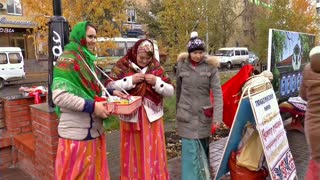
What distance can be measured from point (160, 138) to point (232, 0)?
23.6m

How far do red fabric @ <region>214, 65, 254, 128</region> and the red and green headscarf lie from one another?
1.68 m

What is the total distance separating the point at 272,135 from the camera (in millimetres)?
3264

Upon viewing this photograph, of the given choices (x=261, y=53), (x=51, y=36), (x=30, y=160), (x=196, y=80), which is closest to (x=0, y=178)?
(x=30, y=160)

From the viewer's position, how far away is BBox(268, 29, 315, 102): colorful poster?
522 cm

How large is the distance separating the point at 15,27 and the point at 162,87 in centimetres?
2729

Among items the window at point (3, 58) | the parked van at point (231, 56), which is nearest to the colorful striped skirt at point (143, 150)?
the window at point (3, 58)

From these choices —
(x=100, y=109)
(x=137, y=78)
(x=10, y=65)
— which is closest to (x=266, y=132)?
(x=137, y=78)

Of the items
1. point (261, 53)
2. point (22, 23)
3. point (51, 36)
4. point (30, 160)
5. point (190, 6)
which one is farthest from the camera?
point (22, 23)

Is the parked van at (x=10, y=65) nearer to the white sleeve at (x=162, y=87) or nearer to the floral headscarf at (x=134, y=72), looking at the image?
the floral headscarf at (x=134, y=72)

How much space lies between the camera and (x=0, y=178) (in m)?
4.16

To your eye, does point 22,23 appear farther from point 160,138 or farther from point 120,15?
point 160,138

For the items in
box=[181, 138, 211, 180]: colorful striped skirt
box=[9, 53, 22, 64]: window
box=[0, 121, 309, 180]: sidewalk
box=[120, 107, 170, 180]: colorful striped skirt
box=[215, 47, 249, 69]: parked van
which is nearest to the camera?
box=[120, 107, 170, 180]: colorful striped skirt

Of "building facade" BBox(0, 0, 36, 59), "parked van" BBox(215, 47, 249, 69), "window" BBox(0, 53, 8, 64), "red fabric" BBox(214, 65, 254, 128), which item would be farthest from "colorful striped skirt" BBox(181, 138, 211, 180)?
"parked van" BBox(215, 47, 249, 69)

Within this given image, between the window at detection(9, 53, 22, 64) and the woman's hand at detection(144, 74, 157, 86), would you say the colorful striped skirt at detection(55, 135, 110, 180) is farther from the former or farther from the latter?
the window at detection(9, 53, 22, 64)
